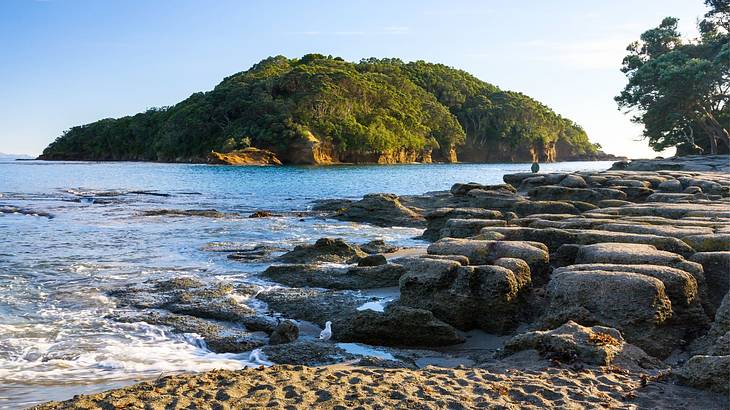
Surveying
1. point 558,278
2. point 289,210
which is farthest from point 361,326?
point 289,210

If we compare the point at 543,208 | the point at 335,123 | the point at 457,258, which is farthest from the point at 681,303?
Answer: the point at 335,123

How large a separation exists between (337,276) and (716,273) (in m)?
6.25

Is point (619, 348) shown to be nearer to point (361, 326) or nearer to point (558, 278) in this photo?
point (558, 278)

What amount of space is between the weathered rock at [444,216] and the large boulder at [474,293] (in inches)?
333

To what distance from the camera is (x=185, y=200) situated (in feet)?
112

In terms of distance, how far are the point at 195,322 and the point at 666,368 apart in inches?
238

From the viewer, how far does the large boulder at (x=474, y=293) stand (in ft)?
26.8

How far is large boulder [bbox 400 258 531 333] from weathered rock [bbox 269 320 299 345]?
1722 millimetres

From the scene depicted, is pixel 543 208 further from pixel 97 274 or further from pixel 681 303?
pixel 97 274

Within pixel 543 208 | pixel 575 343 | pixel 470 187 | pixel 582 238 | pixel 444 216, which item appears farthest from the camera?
pixel 470 187

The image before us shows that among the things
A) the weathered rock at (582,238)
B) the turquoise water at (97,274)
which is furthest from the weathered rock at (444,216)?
the weathered rock at (582,238)

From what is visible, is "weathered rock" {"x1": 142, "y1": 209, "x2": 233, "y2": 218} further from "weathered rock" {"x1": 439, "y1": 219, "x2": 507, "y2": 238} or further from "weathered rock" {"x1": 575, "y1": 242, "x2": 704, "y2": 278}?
"weathered rock" {"x1": 575, "y1": 242, "x2": 704, "y2": 278}

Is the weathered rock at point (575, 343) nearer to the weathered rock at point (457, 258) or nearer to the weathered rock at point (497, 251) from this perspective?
the weathered rock at point (457, 258)

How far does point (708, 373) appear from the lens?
5.26 metres
